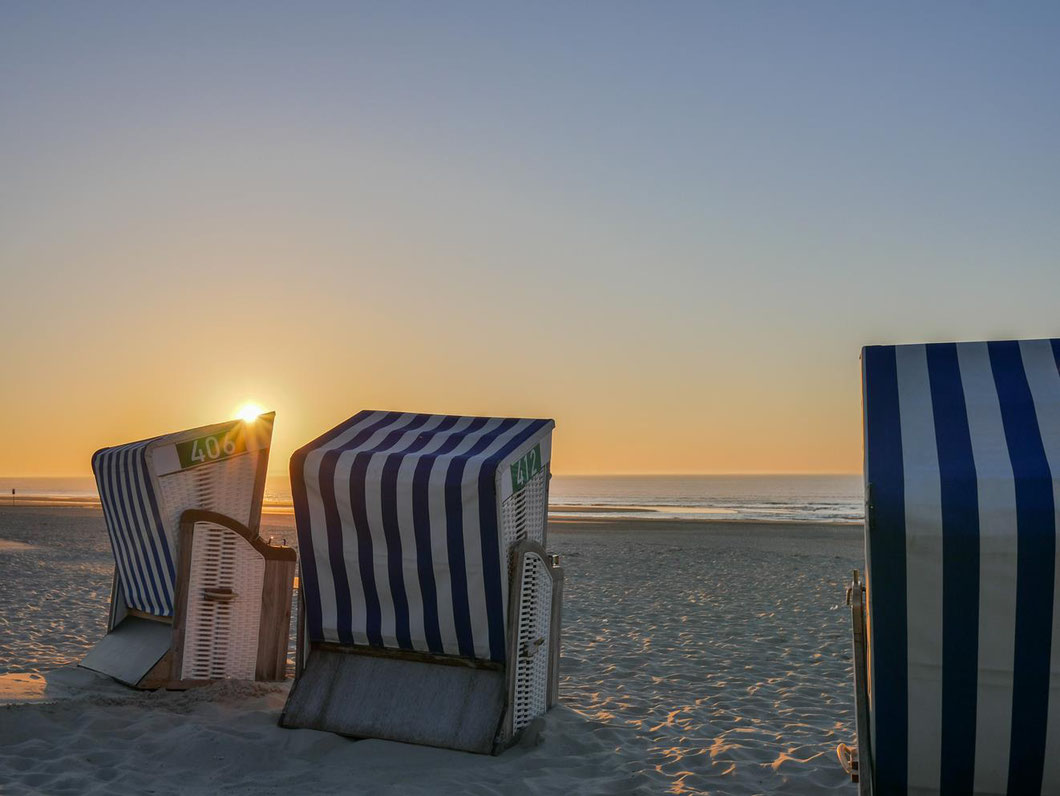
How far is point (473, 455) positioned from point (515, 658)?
3.78 feet

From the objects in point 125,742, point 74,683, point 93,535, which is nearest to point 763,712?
point 125,742

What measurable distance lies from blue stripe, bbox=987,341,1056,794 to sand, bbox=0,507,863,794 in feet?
4.85

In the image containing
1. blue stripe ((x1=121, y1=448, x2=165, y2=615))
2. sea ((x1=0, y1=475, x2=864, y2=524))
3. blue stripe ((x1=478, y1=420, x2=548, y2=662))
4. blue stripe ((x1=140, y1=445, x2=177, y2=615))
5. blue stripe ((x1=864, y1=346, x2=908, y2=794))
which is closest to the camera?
blue stripe ((x1=864, y1=346, x2=908, y2=794))

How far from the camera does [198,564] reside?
5.98 metres

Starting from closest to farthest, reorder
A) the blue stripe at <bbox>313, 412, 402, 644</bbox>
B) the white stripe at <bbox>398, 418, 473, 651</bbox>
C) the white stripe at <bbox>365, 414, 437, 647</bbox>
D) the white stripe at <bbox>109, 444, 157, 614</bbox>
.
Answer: the white stripe at <bbox>398, 418, 473, 651</bbox> < the white stripe at <bbox>365, 414, 437, 647</bbox> < the blue stripe at <bbox>313, 412, 402, 644</bbox> < the white stripe at <bbox>109, 444, 157, 614</bbox>

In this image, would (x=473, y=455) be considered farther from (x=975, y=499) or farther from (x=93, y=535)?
(x=93, y=535)

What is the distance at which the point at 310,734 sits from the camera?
5180 millimetres

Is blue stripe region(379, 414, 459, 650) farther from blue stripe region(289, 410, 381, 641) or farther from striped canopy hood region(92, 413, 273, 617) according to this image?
striped canopy hood region(92, 413, 273, 617)

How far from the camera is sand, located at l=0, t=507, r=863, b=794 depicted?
4598mm

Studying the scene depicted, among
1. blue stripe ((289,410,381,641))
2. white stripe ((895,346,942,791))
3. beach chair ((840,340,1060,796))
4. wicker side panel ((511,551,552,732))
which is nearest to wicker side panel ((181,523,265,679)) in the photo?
blue stripe ((289,410,381,641))

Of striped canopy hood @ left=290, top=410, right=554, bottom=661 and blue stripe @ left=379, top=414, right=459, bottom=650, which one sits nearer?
striped canopy hood @ left=290, top=410, right=554, bottom=661

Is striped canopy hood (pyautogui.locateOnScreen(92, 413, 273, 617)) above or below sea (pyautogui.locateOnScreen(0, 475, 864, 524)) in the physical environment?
above

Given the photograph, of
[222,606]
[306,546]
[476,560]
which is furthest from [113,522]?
[476,560]

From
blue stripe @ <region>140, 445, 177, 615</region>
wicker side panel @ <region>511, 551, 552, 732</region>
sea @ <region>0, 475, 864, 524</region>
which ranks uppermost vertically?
blue stripe @ <region>140, 445, 177, 615</region>
